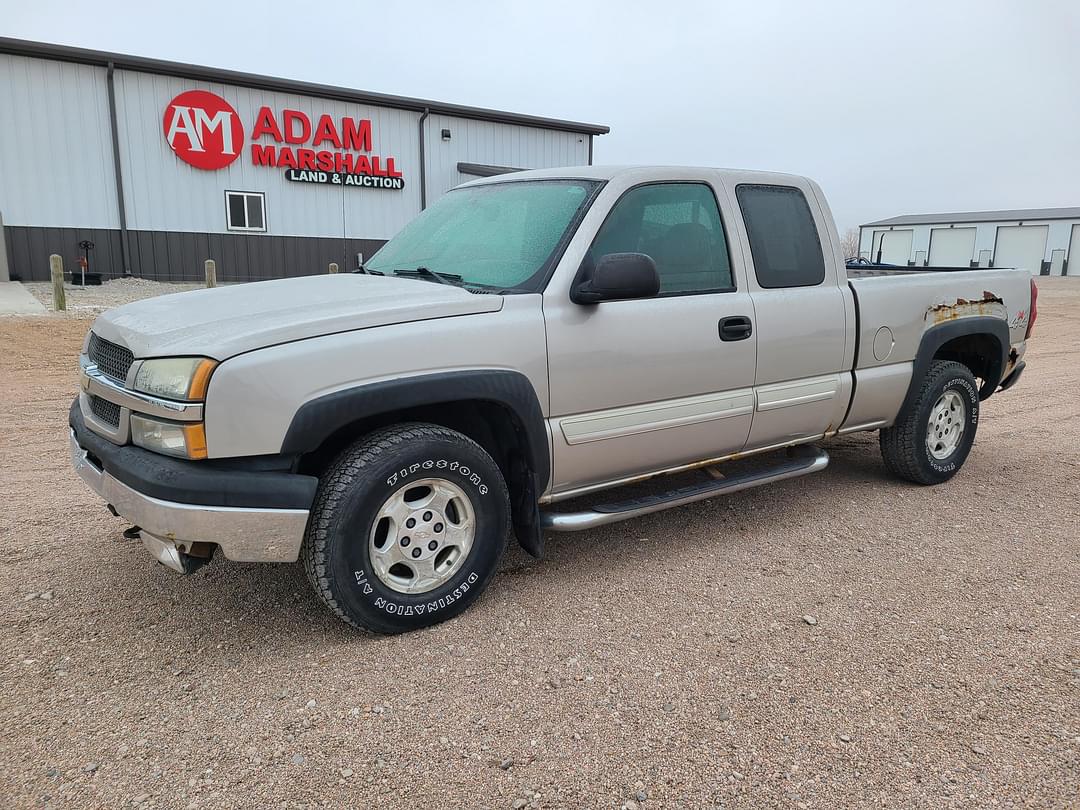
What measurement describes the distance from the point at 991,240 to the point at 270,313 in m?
57.8

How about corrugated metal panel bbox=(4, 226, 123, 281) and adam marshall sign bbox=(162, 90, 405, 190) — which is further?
adam marshall sign bbox=(162, 90, 405, 190)

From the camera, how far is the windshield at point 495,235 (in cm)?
356

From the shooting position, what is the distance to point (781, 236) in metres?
4.29

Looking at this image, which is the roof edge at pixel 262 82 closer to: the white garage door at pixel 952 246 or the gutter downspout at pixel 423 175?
the gutter downspout at pixel 423 175

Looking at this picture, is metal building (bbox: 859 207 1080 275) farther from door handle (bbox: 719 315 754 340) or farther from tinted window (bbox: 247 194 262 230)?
door handle (bbox: 719 315 754 340)

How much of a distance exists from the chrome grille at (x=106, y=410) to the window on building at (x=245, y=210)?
18365mm

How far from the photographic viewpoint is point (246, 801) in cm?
225

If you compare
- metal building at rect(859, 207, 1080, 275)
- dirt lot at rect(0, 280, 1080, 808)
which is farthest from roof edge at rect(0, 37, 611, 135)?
metal building at rect(859, 207, 1080, 275)

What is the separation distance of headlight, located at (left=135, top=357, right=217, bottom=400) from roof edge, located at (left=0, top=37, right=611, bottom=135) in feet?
59.8

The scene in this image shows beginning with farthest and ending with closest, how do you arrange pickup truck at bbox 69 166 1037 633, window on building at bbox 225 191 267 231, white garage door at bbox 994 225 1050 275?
white garage door at bbox 994 225 1050 275 → window on building at bbox 225 191 267 231 → pickup truck at bbox 69 166 1037 633

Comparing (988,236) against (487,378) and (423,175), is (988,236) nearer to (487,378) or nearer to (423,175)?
(423,175)

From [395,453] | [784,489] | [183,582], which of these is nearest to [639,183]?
[395,453]

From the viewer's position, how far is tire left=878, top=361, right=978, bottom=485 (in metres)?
4.99

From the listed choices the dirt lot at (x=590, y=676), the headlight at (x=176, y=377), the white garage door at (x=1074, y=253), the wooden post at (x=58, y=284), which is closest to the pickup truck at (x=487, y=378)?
the headlight at (x=176, y=377)
